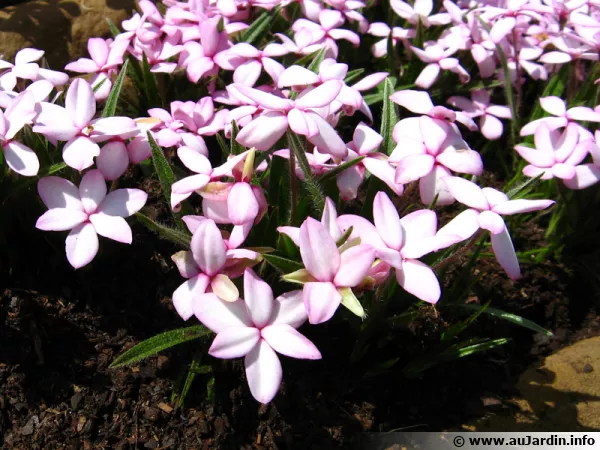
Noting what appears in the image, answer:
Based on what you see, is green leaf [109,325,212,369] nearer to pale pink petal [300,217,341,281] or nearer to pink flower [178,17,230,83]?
pale pink petal [300,217,341,281]

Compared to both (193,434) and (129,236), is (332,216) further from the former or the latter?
(193,434)

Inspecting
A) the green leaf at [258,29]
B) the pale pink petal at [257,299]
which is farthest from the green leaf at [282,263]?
the green leaf at [258,29]

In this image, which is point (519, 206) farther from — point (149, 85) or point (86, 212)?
point (149, 85)

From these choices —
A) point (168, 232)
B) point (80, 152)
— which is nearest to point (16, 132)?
point (80, 152)

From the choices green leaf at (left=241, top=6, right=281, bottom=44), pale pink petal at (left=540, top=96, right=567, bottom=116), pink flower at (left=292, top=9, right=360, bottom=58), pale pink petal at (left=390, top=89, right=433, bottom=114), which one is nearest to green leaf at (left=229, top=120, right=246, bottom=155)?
pale pink petal at (left=390, top=89, right=433, bottom=114)

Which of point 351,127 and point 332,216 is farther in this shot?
point 351,127

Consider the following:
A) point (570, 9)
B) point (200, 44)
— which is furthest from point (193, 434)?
point (570, 9)

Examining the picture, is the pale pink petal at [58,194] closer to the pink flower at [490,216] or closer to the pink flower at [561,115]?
the pink flower at [490,216]
